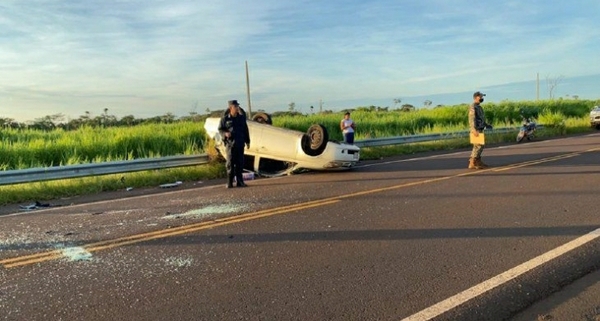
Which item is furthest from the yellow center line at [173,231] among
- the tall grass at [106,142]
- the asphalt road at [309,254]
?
the tall grass at [106,142]

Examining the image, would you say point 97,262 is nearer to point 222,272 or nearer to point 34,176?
point 222,272

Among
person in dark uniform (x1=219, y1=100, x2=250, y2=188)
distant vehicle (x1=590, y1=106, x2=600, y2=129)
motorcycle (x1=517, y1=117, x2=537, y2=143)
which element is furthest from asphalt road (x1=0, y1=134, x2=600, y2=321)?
distant vehicle (x1=590, y1=106, x2=600, y2=129)

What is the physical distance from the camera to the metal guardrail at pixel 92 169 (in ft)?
30.9

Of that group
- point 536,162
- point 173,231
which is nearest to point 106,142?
point 173,231

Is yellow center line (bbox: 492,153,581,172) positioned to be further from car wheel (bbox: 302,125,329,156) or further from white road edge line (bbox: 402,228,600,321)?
white road edge line (bbox: 402,228,600,321)

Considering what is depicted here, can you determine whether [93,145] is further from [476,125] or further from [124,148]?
[476,125]

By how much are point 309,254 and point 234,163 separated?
497 centimetres

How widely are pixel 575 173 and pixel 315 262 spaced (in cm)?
758

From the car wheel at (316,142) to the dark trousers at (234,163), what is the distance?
5.11 feet

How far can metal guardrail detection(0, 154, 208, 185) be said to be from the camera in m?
9.41

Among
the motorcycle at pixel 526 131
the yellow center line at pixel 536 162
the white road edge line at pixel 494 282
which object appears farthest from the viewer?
the motorcycle at pixel 526 131

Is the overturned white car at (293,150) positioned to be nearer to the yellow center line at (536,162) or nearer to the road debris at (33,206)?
the yellow center line at (536,162)

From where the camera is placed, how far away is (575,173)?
1004 cm

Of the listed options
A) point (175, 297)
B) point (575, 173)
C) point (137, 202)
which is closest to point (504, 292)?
point (175, 297)
